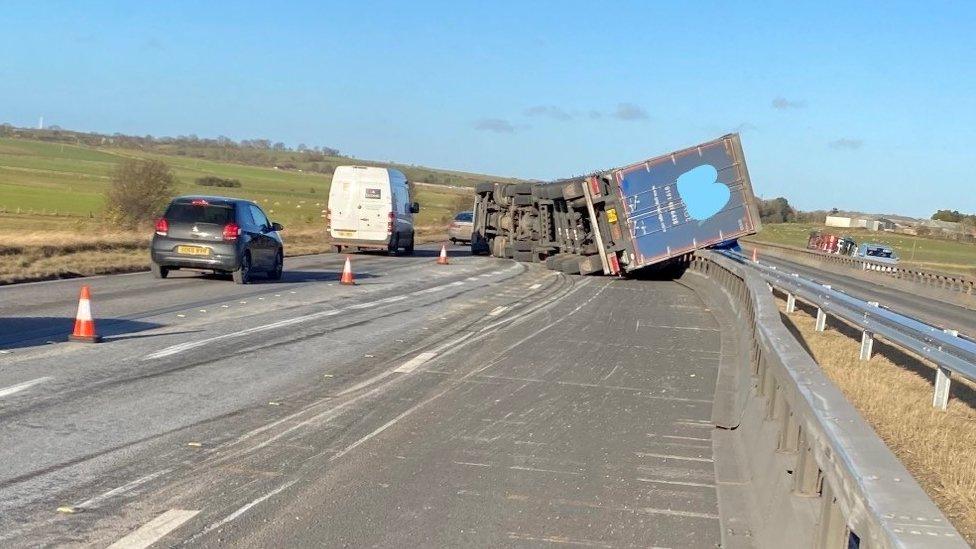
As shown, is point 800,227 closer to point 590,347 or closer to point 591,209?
point 591,209

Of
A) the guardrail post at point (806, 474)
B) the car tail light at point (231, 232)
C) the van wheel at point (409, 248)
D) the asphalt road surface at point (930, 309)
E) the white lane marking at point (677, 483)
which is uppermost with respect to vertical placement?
the car tail light at point (231, 232)

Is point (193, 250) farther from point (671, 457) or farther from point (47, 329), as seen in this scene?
point (671, 457)

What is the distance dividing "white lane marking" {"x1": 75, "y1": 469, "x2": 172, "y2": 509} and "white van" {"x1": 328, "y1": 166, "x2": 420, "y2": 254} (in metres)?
27.9

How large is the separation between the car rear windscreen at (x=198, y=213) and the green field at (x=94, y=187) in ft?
84.7

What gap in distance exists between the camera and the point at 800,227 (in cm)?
11306

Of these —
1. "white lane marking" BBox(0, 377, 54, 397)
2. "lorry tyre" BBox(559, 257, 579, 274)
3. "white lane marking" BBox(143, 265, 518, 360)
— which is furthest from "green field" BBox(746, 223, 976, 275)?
"white lane marking" BBox(0, 377, 54, 397)

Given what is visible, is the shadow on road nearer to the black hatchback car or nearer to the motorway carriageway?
the motorway carriageway

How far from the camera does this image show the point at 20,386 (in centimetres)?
908

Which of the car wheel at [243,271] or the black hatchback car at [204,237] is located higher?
the black hatchback car at [204,237]

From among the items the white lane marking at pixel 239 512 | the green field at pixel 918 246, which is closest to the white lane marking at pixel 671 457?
the white lane marking at pixel 239 512

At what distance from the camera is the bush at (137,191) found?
47688 millimetres

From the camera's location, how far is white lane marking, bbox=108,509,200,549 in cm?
519

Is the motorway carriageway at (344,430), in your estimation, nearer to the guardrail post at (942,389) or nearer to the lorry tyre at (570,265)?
the guardrail post at (942,389)

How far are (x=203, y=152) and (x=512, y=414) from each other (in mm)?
142936
